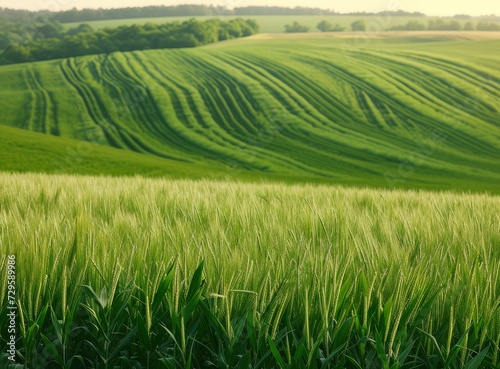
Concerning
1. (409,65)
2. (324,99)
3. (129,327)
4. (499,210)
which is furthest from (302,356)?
(409,65)

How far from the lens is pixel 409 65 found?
45.7 m

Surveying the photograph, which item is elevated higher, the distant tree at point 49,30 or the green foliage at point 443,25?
the green foliage at point 443,25

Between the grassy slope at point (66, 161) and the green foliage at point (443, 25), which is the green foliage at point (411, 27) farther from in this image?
the grassy slope at point (66, 161)

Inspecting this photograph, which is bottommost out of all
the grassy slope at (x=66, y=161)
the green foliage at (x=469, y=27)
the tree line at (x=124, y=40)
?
the grassy slope at (x=66, y=161)

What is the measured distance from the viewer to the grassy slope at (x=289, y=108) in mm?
34062

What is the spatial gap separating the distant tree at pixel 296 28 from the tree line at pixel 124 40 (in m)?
7.12

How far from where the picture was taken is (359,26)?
6406cm

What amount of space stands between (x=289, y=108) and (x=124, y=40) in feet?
89.4

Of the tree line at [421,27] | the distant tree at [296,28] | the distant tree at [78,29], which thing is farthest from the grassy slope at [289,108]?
the distant tree at [78,29]

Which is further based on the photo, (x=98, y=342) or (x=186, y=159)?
(x=186, y=159)

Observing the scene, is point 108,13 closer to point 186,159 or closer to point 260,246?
point 186,159

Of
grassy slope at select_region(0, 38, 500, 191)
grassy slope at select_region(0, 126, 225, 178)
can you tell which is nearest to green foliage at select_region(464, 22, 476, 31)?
grassy slope at select_region(0, 38, 500, 191)

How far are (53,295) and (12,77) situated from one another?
49.4m

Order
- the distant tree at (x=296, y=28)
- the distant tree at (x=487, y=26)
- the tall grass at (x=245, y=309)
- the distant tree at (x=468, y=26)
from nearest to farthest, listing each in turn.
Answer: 1. the tall grass at (x=245, y=309)
2. the distant tree at (x=487, y=26)
3. the distant tree at (x=468, y=26)
4. the distant tree at (x=296, y=28)
